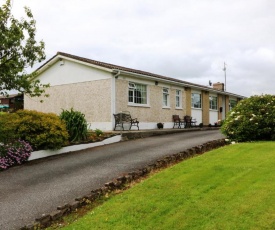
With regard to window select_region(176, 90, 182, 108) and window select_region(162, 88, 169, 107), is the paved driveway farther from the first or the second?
window select_region(176, 90, 182, 108)

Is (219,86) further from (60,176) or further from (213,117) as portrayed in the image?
(60,176)

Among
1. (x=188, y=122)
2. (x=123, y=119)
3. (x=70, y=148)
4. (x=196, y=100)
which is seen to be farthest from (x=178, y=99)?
(x=70, y=148)

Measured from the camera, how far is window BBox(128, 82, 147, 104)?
61.8ft

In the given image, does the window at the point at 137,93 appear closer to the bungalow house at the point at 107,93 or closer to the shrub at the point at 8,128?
the bungalow house at the point at 107,93

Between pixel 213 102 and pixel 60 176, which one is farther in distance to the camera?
pixel 213 102

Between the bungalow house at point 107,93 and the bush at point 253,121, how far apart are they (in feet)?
23.3

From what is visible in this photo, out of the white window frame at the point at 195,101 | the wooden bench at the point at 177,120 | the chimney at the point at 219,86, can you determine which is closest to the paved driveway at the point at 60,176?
the wooden bench at the point at 177,120

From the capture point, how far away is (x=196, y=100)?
25.8 meters

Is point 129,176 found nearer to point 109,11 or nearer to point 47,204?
point 47,204

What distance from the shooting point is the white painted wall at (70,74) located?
18422mm

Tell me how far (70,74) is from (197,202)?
16.0 m

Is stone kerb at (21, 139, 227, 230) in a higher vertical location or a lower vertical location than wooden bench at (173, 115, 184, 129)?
lower

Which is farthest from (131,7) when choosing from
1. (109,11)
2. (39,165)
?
(39,165)

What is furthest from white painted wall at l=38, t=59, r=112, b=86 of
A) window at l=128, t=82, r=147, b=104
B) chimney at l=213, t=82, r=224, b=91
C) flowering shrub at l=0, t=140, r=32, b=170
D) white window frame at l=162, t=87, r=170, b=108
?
chimney at l=213, t=82, r=224, b=91
